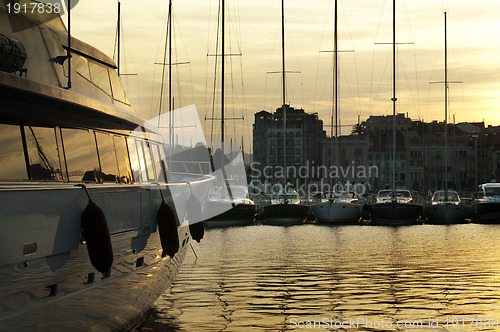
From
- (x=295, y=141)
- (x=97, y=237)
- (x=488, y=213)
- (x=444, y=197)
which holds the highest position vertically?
(x=295, y=141)

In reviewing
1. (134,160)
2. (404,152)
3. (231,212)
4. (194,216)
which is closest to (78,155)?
(134,160)

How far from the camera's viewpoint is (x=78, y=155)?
905 cm

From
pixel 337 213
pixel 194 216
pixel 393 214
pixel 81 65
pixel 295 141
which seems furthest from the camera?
pixel 295 141

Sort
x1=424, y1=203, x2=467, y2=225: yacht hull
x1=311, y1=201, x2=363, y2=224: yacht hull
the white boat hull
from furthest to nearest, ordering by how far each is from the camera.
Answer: x1=424, y1=203, x2=467, y2=225: yacht hull
x1=311, y1=201, x2=363, y2=224: yacht hull
the white boat hull

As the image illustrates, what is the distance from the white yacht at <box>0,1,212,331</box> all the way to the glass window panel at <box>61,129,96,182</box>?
0.6 inches

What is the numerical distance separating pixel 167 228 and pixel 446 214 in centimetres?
3236

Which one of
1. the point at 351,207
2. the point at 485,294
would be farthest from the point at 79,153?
the point at 351,207

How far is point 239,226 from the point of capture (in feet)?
122

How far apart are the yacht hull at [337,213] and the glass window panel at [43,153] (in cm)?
3243

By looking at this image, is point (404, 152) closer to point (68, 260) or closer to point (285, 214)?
point (285, 214)

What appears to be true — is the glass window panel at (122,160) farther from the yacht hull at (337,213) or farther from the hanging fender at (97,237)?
the yacht hull at (337,213)

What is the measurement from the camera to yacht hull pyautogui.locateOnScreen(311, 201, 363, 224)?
4012cm

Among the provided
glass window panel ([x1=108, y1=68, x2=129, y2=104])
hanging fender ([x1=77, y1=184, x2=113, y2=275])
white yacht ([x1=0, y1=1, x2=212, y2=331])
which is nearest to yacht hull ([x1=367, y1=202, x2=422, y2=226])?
white yacht ([x1=0, y1=1, x2=212, y2=331])

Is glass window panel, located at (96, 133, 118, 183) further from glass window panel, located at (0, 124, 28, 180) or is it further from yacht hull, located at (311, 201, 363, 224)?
yacht hull, located at (311, 201, 363, 224)
